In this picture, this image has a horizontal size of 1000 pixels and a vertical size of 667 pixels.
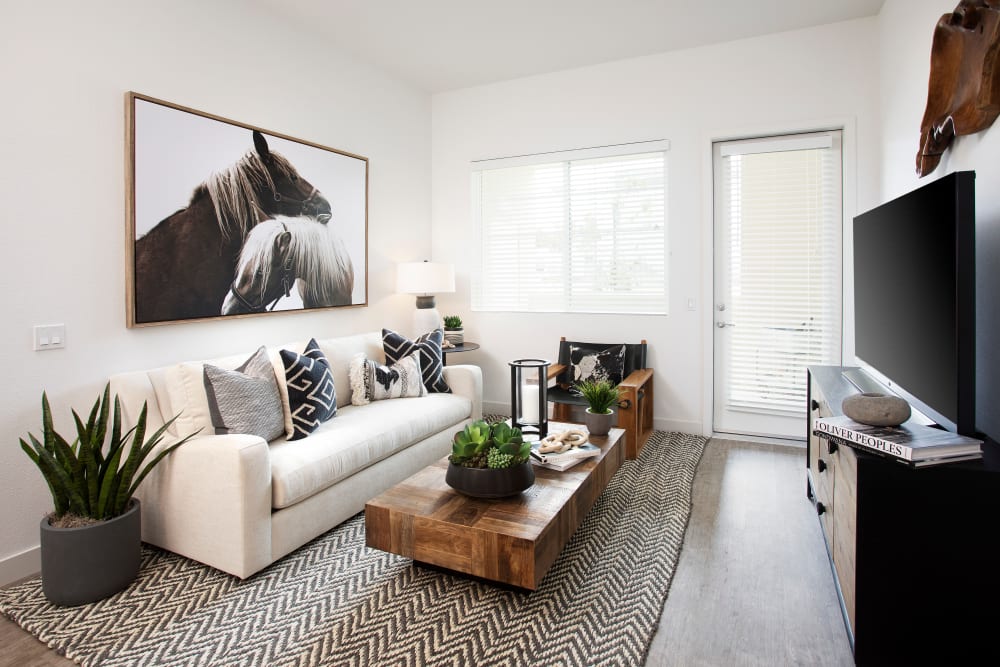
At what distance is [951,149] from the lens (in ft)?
7.63

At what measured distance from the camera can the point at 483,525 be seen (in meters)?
1.96

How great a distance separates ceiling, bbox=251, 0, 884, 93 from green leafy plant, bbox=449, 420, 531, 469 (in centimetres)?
267

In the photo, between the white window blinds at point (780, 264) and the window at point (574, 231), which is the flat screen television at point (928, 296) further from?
the window at point (574, 231)

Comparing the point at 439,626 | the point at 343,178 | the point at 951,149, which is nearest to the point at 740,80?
the point at 951,149

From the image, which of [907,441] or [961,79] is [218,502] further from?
[961,79]

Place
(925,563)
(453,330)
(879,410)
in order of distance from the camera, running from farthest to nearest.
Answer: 1. (453,330)
2. (879,410)
3. (925,563)

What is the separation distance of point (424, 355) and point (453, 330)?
103cm

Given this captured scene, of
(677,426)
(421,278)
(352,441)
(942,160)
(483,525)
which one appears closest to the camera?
(483,525)

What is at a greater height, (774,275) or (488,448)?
(774,275)

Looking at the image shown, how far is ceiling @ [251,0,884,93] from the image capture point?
136 inches

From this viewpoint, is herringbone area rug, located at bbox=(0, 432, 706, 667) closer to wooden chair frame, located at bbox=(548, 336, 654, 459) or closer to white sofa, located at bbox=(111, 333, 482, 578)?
white sofa, located at bbox=(111, 333, 482, 578)

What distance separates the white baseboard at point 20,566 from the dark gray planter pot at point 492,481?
5.73ft

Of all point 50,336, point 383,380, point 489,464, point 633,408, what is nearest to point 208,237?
point 50,336

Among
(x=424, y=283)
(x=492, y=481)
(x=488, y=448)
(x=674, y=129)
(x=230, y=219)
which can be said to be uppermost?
(x=674, y=129)
